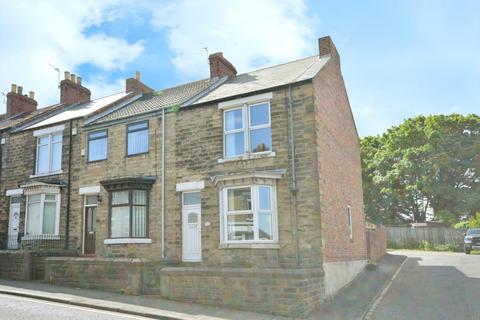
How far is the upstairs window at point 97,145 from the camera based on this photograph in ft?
59.1

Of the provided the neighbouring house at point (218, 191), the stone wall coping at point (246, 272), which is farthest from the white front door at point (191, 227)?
the stone wall coping at point (246, 272)

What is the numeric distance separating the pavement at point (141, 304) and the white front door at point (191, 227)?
2641mm

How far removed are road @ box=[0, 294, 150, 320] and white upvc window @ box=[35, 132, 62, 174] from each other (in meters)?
8.50

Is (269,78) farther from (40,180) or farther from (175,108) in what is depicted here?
(40,180)

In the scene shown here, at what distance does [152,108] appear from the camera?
17.6 m

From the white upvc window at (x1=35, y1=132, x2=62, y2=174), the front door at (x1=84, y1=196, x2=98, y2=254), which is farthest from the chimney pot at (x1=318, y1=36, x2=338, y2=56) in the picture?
the white upvc window at (x1=35, y1=132, x2=62, y2=174)

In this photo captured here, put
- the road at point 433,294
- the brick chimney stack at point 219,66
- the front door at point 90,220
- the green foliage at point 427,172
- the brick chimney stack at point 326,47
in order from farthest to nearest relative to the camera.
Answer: the green foliage at point 427,172 < the brick chimney stack at point 219,66 < the brick chimney stack at point 326,47 < the front door at point 90,220 < the road at point 433,294

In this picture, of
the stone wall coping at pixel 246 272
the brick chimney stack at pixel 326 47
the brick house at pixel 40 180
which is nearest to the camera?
the stone wall coping at pixel 246 272

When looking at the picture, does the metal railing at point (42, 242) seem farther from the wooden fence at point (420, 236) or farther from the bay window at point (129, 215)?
the wooden fence at point (420, 236)

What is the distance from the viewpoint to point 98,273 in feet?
46.2

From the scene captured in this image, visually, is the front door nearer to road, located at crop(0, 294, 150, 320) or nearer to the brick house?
the brick house

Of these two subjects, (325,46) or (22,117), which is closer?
(325,46)

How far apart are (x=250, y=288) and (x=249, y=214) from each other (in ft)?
9.81

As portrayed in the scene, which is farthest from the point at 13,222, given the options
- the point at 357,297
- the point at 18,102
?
the point at 357,297
